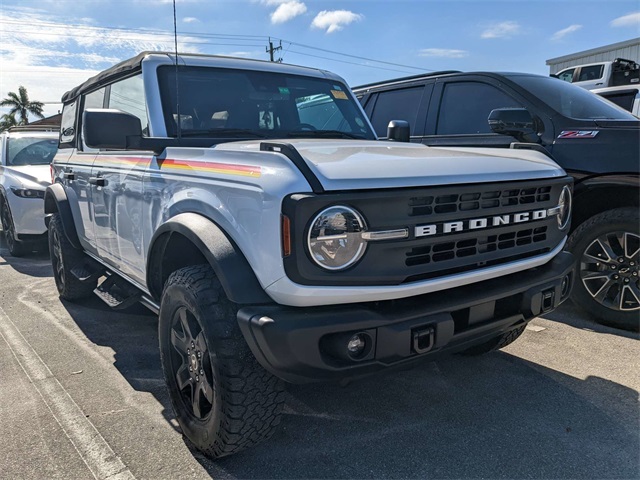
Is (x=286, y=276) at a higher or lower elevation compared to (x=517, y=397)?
higher

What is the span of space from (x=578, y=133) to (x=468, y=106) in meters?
1.12

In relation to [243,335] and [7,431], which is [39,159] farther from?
[243,335]

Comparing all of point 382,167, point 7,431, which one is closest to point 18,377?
point 7,431

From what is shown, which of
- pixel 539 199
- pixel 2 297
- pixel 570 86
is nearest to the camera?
pixel 539 199

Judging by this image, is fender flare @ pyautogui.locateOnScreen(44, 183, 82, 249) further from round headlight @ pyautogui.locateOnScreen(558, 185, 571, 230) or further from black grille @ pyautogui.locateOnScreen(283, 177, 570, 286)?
round headlight @ pyautogui.locateOnScreen(558, 185, 571, 230)

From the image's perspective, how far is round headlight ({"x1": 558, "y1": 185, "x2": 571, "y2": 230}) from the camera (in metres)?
2.86

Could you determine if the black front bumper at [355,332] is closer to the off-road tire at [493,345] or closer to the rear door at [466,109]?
the off-road tire at [493,345]

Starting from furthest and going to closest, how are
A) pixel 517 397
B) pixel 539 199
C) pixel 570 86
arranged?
pixel 570 86
pixel 517 397
pixel 539 199

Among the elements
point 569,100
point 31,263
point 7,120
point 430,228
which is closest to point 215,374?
point 430,228

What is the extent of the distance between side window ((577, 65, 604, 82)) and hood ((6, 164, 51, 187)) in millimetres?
13608

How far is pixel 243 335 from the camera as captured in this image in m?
2.06

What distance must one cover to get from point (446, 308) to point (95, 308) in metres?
3.79

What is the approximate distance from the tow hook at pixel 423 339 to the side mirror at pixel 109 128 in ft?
5.98

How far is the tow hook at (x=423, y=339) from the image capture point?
2047 millimetres
